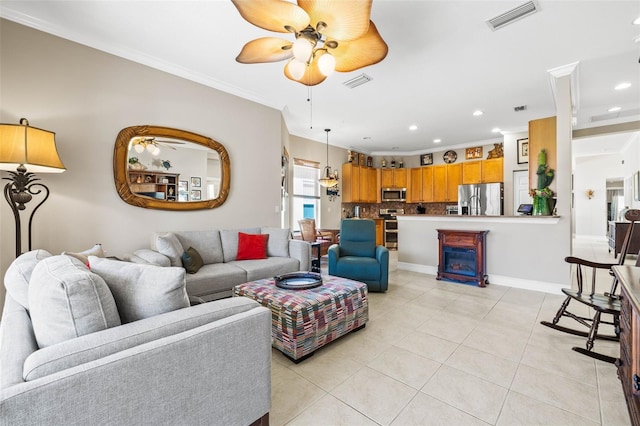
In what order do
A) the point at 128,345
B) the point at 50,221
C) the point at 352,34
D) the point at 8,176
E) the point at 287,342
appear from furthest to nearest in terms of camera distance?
the point at 50,221 → the point at 8,176 → the point at 287,342 → the point at 352,34 → the point at 128,345

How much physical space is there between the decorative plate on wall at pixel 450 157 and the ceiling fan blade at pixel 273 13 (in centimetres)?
678

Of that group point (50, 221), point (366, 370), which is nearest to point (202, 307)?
point (366, 370)

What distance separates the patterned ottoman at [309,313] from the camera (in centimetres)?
207

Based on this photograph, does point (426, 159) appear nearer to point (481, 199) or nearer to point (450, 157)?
point (450, 157)

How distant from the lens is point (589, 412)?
1.57 metres

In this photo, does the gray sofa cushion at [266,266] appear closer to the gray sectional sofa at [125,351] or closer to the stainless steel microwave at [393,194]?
the gray sectional sofa at [125,351]

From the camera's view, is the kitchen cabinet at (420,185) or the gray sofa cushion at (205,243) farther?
the kitchen cabinet at (420,185)

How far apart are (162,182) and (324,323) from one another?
2796 mm

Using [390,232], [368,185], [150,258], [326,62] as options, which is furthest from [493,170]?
[150,258]

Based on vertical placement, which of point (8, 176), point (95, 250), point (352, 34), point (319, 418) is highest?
point (352, 34)

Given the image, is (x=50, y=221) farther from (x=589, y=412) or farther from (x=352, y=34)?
(x=589, y=412)

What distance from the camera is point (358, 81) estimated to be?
A: 12.6 feet

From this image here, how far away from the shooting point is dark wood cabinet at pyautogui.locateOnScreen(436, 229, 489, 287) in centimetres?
420

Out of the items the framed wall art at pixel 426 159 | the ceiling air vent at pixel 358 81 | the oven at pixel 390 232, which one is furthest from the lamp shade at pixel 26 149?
the framed wall art at pixel 426 159
